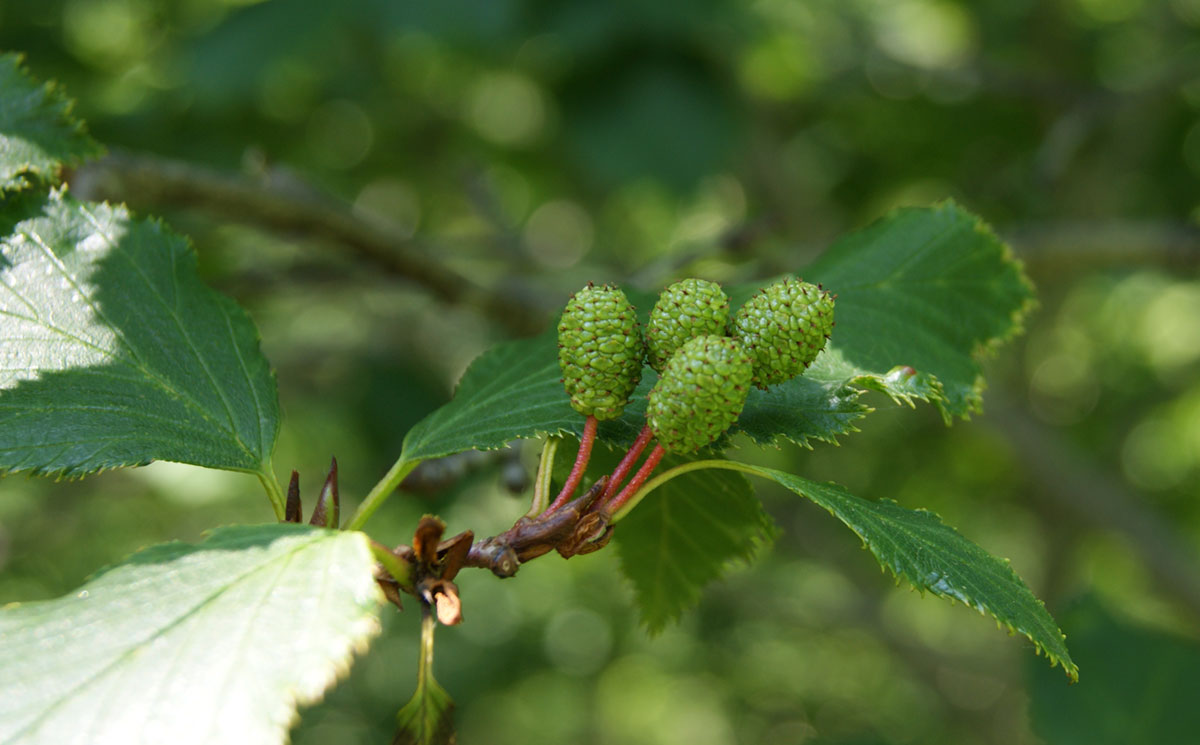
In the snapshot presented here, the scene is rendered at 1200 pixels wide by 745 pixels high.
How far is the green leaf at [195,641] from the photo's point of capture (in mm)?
776

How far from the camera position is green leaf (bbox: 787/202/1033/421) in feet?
4.50

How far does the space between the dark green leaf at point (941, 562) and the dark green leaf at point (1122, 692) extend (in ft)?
5.68

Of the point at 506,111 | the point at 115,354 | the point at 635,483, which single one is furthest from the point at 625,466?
the point at 506,111

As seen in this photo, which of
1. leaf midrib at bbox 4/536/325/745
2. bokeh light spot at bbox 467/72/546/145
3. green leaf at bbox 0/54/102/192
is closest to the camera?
leaf midrib at bbox 4/536/325/745

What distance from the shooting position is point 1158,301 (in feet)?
22.5

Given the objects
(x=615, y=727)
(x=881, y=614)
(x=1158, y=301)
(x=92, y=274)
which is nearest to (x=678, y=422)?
(x=92, y=274)

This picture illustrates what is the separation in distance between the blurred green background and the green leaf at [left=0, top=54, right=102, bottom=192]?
1.07ft

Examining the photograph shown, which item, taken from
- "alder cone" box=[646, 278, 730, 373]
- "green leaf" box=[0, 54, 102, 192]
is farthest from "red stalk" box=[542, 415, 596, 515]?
"green leaf" box=[0, 54, 102, 192]

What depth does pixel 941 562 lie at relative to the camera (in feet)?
3.28

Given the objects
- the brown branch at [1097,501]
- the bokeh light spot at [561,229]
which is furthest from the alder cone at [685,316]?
the bokeh light spot at [561,229]

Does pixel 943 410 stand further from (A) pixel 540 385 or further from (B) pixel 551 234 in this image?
(B) pixel 551 234

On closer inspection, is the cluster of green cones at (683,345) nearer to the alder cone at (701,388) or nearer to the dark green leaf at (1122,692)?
the alder cone at (701,388)

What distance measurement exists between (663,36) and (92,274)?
2875mm

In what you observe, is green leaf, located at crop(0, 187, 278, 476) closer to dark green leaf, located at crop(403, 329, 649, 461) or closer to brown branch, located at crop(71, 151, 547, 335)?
dark green leaf, located at crop(403, 329, 649, 461)
